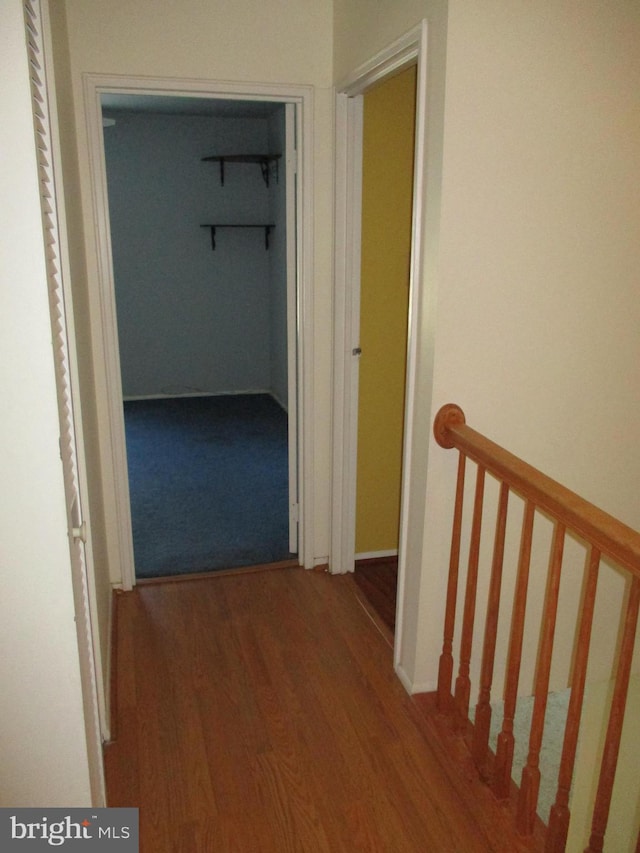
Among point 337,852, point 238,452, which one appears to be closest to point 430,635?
point 337,852

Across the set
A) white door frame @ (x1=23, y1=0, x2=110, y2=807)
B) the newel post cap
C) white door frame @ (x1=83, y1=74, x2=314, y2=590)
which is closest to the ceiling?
white door frame @ (x1=83, y1=74, x2=314, y2=590)

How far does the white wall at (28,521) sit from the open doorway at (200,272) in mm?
3770

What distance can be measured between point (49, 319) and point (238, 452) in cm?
402

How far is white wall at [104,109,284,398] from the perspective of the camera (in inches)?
244

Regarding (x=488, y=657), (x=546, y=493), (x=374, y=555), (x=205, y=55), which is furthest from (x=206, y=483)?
(x=546, y=493)

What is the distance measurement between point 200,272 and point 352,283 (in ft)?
12.6

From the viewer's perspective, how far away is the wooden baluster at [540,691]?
1.69m

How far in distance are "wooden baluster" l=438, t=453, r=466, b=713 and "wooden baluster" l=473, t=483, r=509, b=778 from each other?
0.20 metres

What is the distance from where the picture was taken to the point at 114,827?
157 cm

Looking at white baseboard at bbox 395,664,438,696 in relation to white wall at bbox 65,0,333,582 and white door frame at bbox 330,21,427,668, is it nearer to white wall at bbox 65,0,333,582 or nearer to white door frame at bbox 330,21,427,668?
white door frame at bbox 330,21,427,668

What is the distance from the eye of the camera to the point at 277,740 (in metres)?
2.23

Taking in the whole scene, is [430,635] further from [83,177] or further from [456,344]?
[83,177]

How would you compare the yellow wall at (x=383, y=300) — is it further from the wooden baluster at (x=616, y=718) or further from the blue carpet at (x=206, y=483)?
the wooden baluster at (x=616, y=718)

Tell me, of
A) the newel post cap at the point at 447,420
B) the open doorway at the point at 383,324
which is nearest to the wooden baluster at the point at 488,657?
the newel post cap at the point at 447,420
